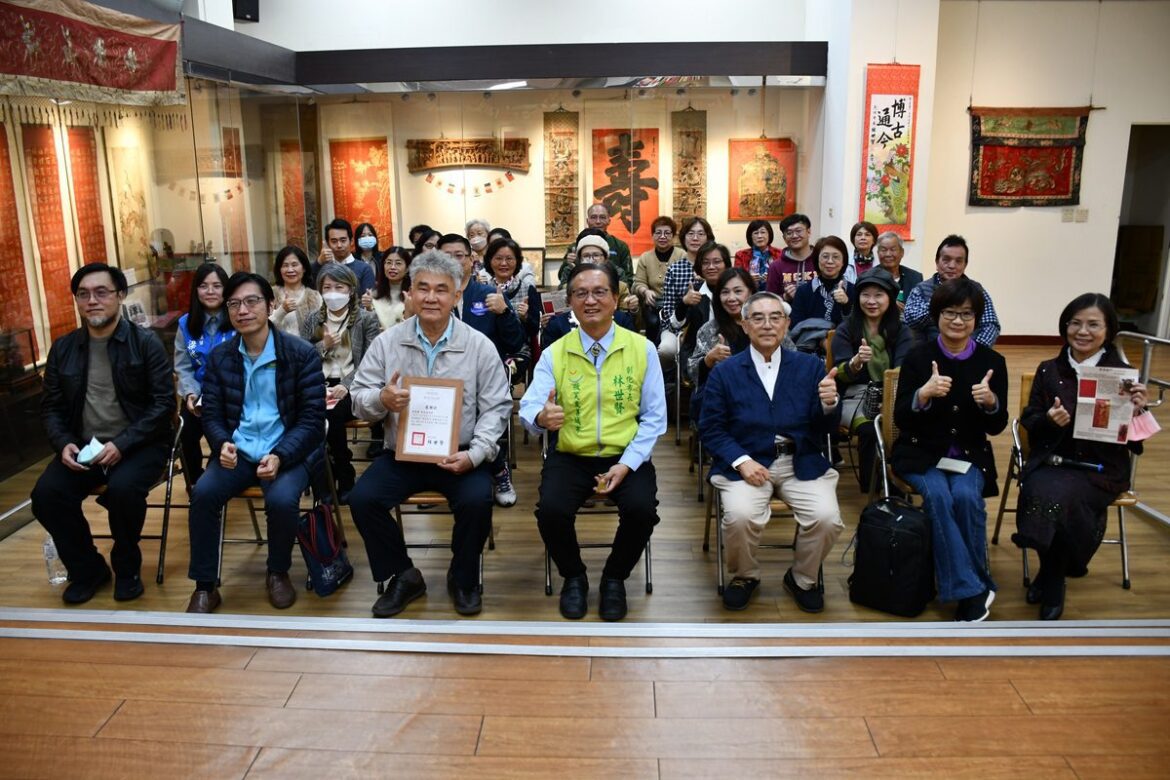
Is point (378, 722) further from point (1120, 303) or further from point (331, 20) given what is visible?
point (1120, 303)

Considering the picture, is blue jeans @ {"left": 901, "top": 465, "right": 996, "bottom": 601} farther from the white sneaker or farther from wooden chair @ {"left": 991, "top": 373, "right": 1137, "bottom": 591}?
the white sneaker

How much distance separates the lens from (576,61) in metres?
8.43

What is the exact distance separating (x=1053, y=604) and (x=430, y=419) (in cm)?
275

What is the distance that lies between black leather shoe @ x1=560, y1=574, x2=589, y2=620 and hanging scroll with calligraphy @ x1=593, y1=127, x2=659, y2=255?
19.4ft

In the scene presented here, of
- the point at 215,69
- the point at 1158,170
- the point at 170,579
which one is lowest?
the point at 170,579

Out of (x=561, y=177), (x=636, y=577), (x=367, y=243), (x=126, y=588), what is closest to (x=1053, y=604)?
(x=636, y=577)

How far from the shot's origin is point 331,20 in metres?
9.84

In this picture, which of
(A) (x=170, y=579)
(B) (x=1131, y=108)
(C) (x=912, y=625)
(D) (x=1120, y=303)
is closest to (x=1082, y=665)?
(C) (x=912, y=625)

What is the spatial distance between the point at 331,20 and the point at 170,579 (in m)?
7.78

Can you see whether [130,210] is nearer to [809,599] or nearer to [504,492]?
[504,492]

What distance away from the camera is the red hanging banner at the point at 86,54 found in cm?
496

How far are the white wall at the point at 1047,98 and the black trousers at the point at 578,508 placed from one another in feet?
22.5

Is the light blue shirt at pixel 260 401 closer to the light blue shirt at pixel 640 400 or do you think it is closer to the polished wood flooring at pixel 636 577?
the polished wood flooring at pixel 636 577

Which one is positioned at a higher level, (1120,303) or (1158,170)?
(1158,170)
